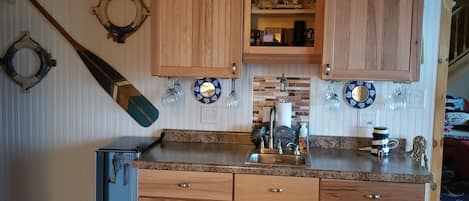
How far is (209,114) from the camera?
8.98 ft

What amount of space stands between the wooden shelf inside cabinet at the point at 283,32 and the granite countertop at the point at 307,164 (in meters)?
0.55

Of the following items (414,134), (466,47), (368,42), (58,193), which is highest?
(466,47)

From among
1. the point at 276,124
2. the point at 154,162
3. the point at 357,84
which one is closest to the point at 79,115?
the point at 154,162

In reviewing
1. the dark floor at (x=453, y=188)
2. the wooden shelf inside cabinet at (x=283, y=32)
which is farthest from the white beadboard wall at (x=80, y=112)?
the dark floor at (x=453, y=188)

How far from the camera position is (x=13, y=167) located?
2953 millimetres

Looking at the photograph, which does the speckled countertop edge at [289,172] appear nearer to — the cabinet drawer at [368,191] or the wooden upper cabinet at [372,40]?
the cabinet drawer at [368,191]

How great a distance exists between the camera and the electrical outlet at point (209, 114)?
2.73 metres

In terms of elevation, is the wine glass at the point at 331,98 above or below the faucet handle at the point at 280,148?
above

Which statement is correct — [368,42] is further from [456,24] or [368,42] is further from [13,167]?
[456,24]

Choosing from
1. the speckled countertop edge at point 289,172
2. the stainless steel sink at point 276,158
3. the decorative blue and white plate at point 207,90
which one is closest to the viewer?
the speckled countertop edge at point 289,172

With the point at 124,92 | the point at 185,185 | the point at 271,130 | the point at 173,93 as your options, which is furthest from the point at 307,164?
the point at 124,92

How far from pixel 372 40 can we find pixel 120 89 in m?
1.60

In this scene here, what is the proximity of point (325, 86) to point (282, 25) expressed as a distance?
495 mm

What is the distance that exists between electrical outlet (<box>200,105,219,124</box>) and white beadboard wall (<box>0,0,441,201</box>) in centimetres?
1
